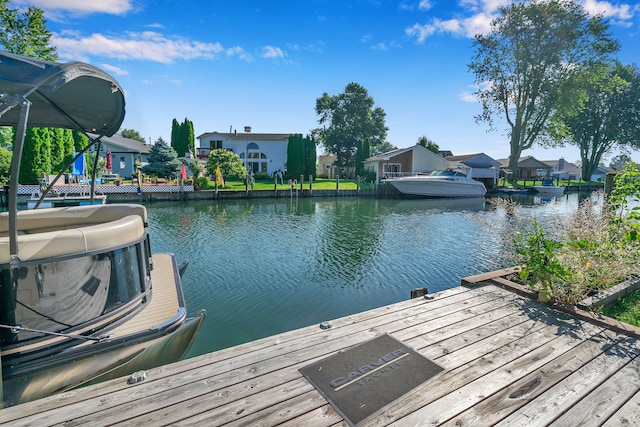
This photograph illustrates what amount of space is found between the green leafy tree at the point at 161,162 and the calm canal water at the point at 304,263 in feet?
49.8

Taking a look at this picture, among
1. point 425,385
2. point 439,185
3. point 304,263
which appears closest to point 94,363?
point 425,385

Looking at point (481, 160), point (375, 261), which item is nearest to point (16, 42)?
point (375, 261)

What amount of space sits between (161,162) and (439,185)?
25899 mm

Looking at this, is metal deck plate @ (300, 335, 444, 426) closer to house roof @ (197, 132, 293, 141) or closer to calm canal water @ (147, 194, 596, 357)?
calm canal water @ (147, 194, 596, 357)

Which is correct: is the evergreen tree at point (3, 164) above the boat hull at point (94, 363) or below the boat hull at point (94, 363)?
above

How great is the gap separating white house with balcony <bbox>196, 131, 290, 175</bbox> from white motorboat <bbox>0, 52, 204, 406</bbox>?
36967 mm

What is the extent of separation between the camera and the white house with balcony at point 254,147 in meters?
40.3

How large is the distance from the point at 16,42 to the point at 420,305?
37.5 m

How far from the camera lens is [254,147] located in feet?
134

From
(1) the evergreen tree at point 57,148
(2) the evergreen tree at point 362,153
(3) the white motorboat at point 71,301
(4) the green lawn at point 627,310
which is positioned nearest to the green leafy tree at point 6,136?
(1) the evergreen tree at point 57,148

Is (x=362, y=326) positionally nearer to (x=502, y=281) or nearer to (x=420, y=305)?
(x=420, y=305)

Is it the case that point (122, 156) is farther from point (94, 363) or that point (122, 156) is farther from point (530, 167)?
point (530, 167)

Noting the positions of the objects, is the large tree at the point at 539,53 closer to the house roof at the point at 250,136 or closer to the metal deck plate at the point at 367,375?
the house roof at the point at 250,136

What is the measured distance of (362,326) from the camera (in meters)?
3.37
